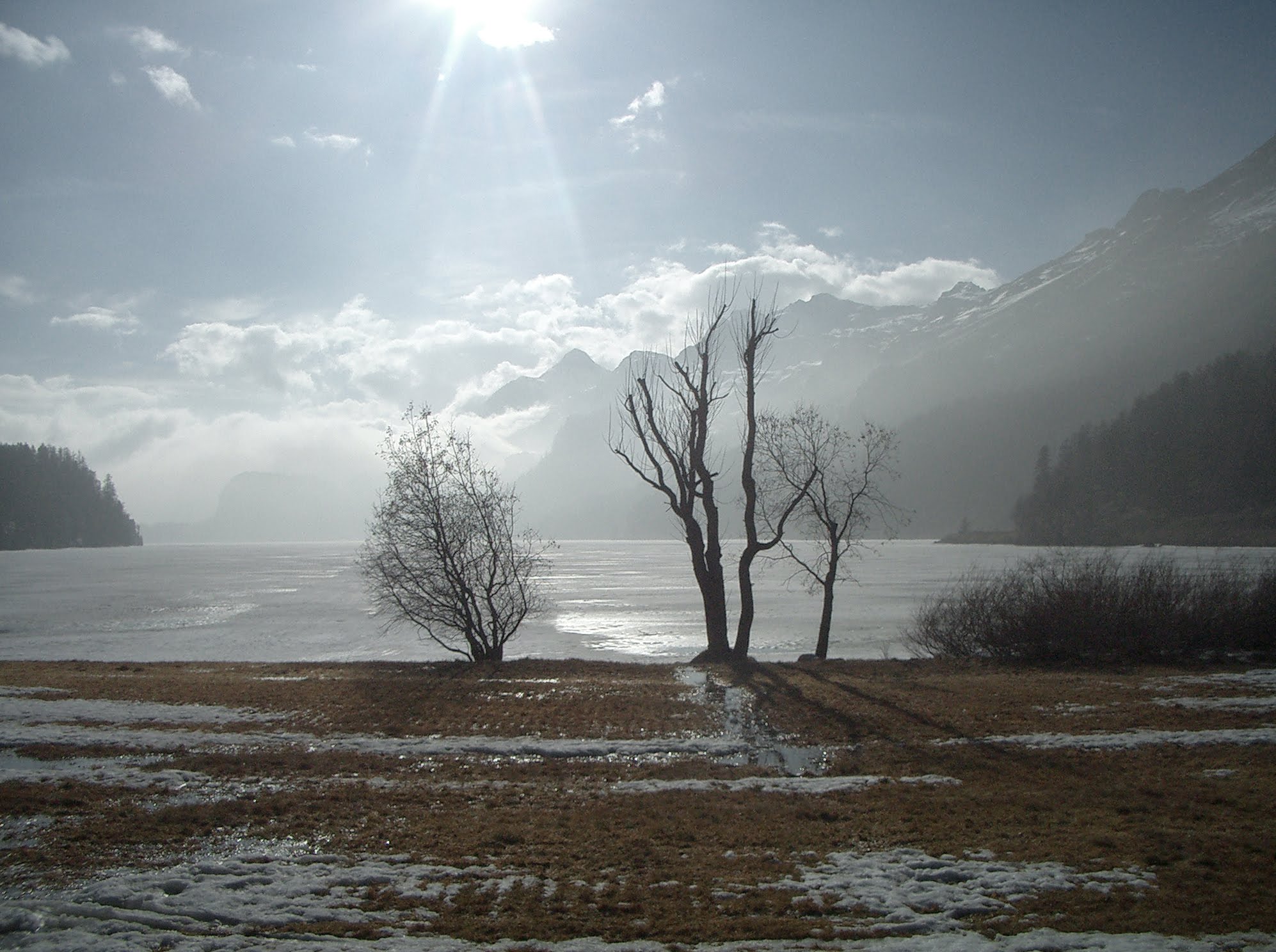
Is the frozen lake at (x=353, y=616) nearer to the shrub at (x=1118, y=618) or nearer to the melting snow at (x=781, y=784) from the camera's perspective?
the shrub at (x=1118, y=618)

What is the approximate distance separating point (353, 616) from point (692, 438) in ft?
107

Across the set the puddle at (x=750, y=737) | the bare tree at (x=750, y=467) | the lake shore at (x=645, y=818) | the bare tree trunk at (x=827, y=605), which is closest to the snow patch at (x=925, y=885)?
the lake shore at (x=645, y=818)

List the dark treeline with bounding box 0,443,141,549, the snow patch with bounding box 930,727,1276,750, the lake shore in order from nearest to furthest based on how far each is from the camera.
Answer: the lake shore → the snow patch with bounding box 930,727,1276,750 → the dark treeline with bounding box 0,443,141,549

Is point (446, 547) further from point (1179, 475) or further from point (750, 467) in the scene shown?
point (1179, 475)

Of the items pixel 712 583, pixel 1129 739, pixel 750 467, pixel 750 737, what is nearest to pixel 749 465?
pixel 750 467

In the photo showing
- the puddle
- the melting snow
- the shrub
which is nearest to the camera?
the melting snow

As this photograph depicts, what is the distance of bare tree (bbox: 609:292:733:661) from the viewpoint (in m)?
23.0

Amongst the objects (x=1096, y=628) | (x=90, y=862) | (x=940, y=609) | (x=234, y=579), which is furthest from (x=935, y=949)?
(x=234, y=579)

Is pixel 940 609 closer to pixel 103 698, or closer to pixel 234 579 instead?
pixel 103 698

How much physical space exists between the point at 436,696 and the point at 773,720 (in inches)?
286

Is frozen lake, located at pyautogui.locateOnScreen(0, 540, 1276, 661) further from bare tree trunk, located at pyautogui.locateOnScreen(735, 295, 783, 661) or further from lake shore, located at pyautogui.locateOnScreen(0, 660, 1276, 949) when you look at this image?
lake shore, located at pyautogui.locateOnScreen(0, 660, 1276, 949)

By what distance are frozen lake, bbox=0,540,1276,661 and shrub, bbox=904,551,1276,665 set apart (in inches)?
93.6

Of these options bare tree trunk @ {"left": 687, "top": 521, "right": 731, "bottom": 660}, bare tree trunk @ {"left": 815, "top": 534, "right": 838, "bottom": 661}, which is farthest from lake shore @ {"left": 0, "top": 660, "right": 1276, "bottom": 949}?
bare tree trunk @ {"left": 815, "top": 534, "right": 838, "bottom": 661}

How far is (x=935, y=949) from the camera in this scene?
5625 mm
